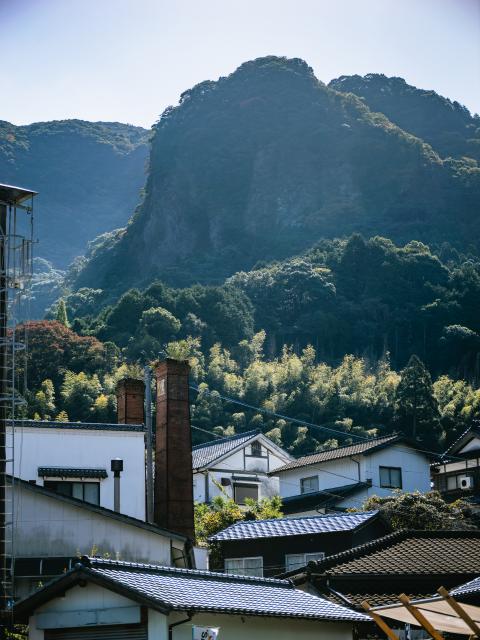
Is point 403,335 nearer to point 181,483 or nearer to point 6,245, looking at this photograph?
point 181,483

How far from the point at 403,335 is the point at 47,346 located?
42283 millimetres

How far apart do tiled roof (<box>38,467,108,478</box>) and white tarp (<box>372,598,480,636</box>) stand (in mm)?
17766

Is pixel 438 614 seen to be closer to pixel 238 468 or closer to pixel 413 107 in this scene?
pixel 238 468

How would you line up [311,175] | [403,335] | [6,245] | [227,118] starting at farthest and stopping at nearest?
[227,118], [311,175], [403,335], [6,245]

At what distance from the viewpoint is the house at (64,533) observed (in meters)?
27.7

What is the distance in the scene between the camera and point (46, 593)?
742 inches

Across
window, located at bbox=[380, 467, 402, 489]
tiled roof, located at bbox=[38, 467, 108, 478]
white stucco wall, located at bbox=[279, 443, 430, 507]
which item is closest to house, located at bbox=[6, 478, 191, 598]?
tiled roof, located at bbox=[38, 467, 108, 478]

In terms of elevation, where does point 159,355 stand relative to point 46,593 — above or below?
above

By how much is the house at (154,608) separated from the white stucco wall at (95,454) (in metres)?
14.4

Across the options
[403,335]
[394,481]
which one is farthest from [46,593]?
[403,335]

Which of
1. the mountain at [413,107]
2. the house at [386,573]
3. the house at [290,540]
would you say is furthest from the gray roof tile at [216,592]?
the mountain at [413,107]

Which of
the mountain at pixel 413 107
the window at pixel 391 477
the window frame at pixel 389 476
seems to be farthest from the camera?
the mountain at pixel 413 107

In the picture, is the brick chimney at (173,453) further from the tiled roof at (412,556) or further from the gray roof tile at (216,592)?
the gray roof tile at (216,592)

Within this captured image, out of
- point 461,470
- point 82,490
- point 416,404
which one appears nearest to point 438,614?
point 82,490
